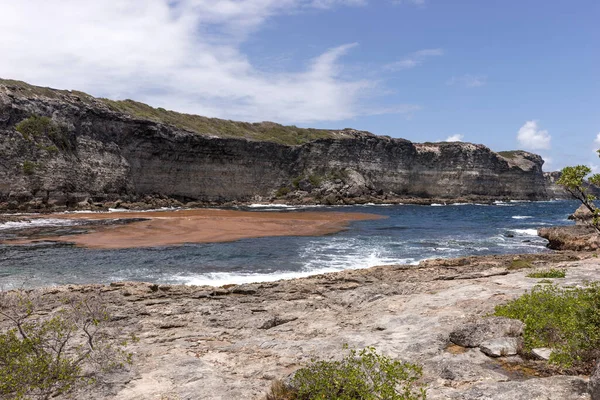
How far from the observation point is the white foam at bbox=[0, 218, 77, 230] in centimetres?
3982

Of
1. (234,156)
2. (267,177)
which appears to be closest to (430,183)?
(267,177)

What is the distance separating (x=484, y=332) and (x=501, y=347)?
77 cm

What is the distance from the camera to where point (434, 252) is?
28.4 metres

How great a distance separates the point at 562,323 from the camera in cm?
807

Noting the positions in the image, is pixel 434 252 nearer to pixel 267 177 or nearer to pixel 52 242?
pixel 52 242

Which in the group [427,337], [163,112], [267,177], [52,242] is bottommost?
[52,242]

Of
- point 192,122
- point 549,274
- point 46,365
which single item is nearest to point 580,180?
point 549,274

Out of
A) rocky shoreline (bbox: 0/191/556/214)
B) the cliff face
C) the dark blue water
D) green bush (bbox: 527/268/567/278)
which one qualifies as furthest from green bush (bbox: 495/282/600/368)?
the cliff face

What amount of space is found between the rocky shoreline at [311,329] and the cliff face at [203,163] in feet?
175

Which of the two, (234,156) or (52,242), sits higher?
(234,156)

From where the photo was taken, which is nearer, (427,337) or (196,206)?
(427,337)

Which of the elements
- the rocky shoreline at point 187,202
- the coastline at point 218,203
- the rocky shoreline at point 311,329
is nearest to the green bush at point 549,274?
the rocky shoreline at point 311,329

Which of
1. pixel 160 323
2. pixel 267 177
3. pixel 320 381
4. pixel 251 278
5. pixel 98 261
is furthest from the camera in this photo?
pixel 267 177

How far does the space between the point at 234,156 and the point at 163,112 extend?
21793 millimetres
